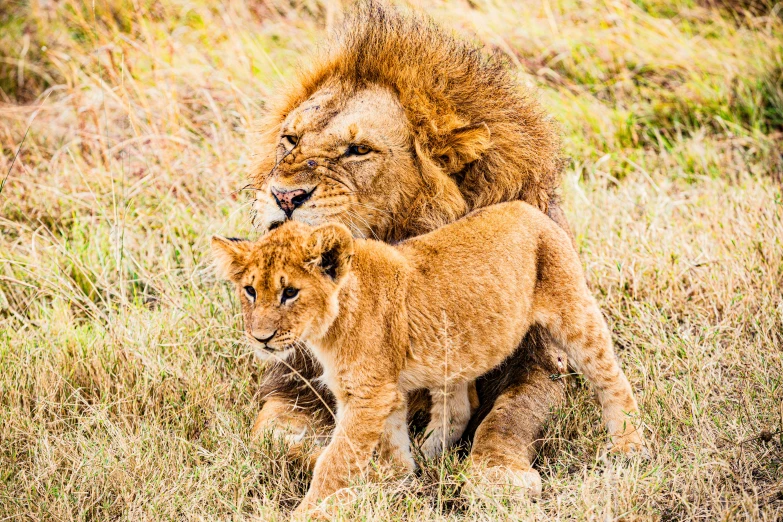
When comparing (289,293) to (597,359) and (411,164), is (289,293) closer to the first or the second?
(411,164)

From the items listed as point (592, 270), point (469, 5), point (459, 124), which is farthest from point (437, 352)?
point (469, 5)

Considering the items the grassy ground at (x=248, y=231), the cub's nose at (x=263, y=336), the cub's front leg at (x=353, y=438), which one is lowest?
the grassy ground at (x=248, y=231)

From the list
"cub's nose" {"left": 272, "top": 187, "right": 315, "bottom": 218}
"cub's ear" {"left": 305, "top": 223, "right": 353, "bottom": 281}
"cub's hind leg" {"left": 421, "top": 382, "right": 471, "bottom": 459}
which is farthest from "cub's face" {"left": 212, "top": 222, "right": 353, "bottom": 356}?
"cub's hind leg" {"left": 421, "top": 382, "right": 471, "bottom": 459}

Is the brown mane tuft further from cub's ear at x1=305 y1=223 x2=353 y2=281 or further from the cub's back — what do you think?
cub's ear at x1=305 y1=223 x2=353 y2=281

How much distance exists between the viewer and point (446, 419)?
3438 mm

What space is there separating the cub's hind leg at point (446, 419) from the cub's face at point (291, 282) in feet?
2.34

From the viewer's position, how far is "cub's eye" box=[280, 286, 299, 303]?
2.77 m

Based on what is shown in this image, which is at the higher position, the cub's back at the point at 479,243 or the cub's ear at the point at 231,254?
the cub's ear at the point at 231,254

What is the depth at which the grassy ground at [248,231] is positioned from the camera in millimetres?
3105

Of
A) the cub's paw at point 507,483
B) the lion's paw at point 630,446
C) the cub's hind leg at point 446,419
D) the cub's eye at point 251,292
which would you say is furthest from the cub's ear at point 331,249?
the lion's paw at point 630,446

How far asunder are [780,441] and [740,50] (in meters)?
4.33

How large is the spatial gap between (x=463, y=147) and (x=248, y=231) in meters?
1.77

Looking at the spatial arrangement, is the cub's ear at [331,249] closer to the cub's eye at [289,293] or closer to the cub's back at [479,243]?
the cub's eye at [289,293]

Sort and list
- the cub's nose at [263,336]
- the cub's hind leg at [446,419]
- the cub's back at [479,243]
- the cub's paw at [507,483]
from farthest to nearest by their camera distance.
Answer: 1. the cub's hind leg at [446,419]
2. the cub's back at [479,243]
3. the cub's paw at [507,483]
4. the cub's nose at [263,336]
